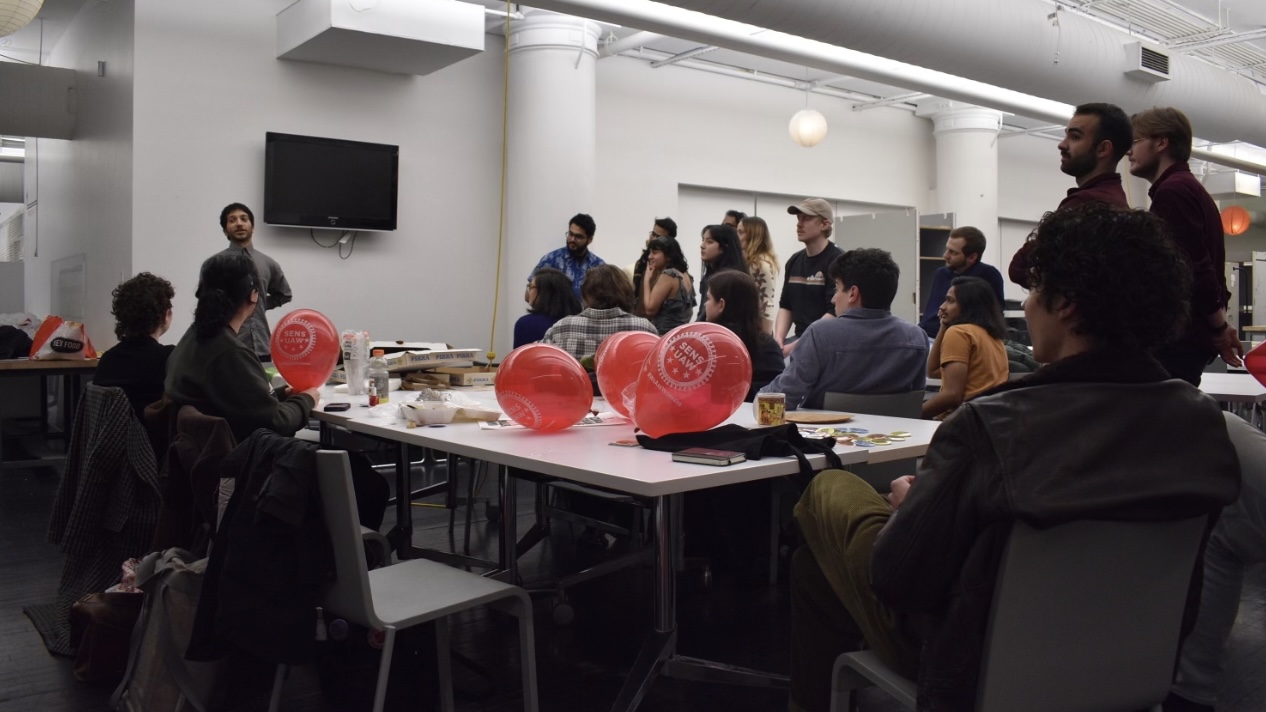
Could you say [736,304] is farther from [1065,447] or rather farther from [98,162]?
[98,162]

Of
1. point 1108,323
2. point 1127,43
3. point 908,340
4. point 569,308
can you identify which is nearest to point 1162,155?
point 908,340

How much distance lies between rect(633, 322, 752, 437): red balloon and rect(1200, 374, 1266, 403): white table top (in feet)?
6.21

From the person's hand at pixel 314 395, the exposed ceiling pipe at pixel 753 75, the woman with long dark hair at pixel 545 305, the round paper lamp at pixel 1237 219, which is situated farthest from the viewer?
the round paper lamp at pixel 1237 219

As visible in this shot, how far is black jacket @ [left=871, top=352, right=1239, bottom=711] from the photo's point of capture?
1.19 meters

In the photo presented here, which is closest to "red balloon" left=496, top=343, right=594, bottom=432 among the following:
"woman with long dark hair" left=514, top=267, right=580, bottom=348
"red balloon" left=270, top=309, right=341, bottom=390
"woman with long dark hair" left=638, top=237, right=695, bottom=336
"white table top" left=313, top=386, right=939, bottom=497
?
"white table top" left=313, top=386, right=939, bottom=497

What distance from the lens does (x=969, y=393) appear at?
315cm

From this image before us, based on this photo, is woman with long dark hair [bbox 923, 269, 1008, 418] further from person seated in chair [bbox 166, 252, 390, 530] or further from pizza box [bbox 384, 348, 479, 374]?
person seated in chair [bbox 166, 252, 390, 530]

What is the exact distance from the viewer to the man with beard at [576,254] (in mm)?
5633

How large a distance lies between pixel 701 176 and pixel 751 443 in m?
6.50

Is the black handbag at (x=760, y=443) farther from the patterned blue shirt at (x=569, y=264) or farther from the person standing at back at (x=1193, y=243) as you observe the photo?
the patterned blue shirt at (x=569, y=264)

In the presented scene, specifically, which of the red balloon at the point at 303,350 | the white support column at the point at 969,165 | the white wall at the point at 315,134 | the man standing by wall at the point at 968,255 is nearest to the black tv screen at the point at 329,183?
the white wall at the point at 315,134

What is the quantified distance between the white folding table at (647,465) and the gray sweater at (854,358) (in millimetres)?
180

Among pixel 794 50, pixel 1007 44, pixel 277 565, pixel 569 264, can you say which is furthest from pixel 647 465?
pixel 794 50

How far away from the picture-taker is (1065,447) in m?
1.20
